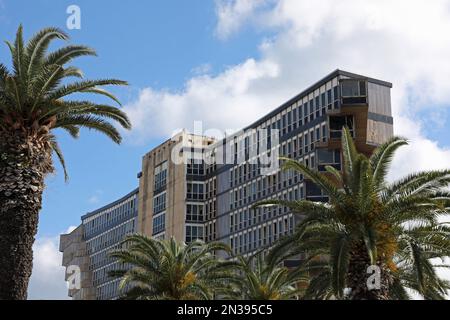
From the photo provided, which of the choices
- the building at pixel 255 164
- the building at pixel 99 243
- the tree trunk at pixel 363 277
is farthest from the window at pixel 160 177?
the tree trunk at pixel 363 277

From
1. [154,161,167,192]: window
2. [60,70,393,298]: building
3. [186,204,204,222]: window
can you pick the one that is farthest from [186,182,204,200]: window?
[154,161,167,192]: window

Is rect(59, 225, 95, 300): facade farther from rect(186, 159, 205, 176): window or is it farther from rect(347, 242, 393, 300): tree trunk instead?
rect(347, 242, 393, 300): tree trunk

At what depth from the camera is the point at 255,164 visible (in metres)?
91.9

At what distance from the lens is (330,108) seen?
79688mm

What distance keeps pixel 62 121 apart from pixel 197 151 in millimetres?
75051

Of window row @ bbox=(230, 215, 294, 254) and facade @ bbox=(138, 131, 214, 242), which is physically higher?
facade @ bbox=(138, 131, 214, 242)

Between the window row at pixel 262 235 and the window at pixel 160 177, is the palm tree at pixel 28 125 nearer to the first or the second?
the window row at pixel 262 235

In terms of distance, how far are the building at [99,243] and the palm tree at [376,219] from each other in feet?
297

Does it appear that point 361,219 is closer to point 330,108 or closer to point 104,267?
point 330,108

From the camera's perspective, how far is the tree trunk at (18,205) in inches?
995

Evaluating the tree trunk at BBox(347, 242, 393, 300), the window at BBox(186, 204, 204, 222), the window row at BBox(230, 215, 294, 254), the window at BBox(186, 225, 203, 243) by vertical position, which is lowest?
the tree trunk at BBox(347, 242, 393, 300)

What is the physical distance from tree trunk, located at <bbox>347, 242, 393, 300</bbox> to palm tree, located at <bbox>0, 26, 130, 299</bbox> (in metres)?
10.8

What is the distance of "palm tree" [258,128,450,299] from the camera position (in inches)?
1147

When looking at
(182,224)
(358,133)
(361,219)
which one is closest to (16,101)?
(361,219)
